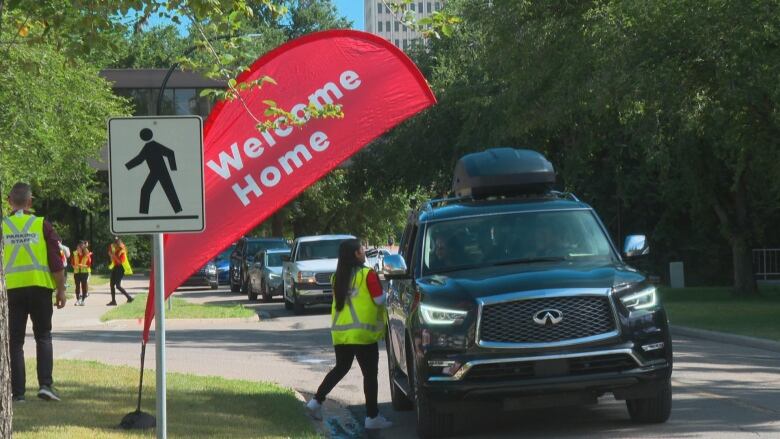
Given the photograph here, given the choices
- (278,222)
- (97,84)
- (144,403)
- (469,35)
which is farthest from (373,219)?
(144,403)

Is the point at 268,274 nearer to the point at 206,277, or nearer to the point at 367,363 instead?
the point at 206,277

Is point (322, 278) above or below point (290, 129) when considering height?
below

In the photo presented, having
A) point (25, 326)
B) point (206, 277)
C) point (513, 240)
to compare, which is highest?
point (513, 240)

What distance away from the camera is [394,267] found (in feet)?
35.6

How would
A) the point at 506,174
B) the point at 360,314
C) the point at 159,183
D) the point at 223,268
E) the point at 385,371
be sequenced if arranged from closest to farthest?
1. the point at 159,183
2. the point at 360,314
3. the point at 506,174
4. the point at 385,371
5. the point at 223,268

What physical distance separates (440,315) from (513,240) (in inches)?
59.3

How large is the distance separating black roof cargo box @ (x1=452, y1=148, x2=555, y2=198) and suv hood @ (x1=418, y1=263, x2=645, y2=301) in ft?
7.83

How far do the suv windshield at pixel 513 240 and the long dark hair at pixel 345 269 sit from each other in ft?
2.06

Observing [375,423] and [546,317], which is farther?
[375,423]

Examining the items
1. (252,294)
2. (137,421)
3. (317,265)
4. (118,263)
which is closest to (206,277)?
(252,294)

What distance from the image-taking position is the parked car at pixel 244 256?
43188mm

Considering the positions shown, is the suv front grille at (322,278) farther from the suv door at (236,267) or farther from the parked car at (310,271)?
the suv door at (236,267)

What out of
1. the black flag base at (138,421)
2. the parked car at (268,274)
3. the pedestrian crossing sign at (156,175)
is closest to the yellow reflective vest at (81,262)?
the parked car at (268,274)

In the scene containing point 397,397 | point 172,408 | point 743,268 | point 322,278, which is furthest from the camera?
point 743,268
